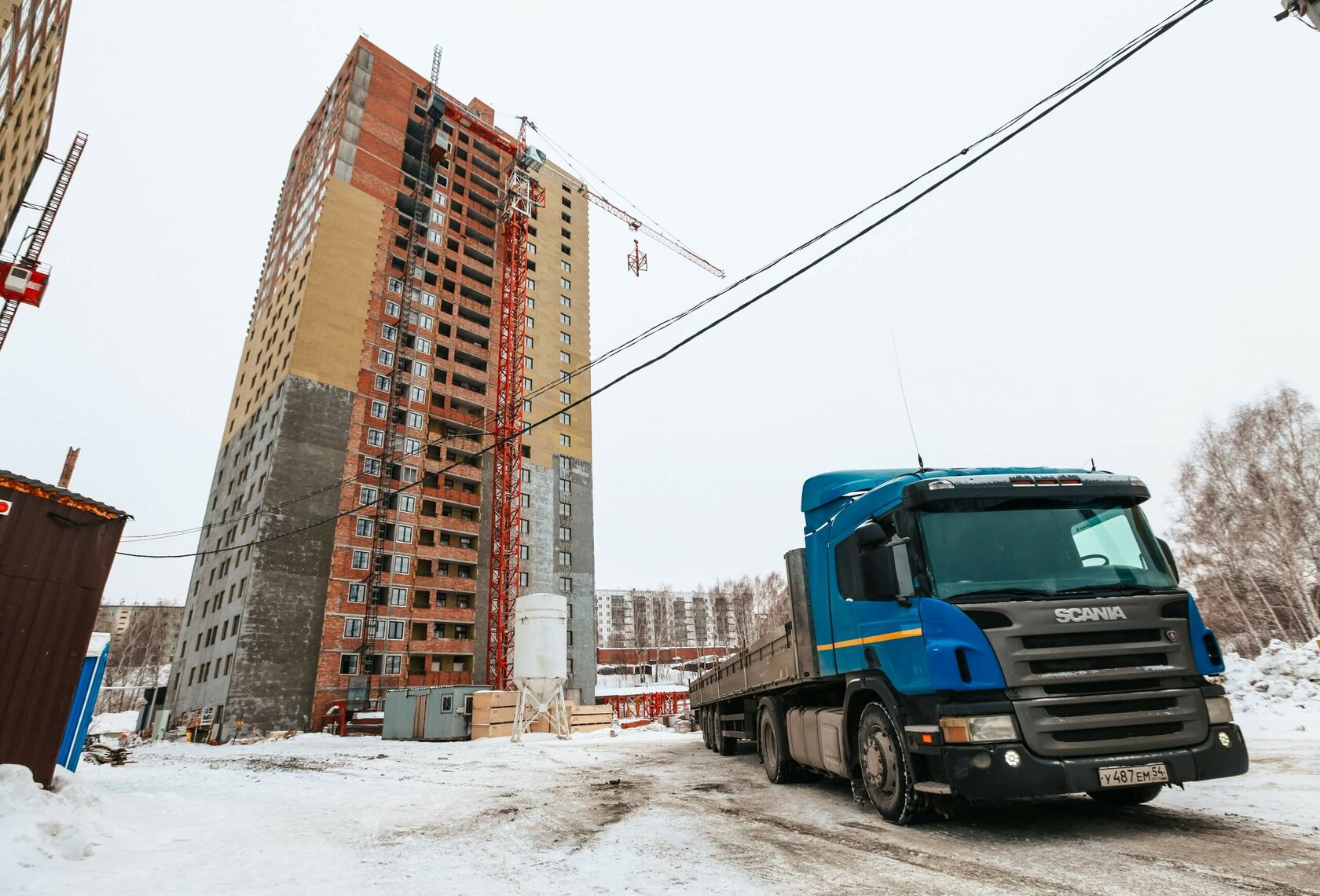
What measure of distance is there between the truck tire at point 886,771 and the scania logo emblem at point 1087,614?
1892mm

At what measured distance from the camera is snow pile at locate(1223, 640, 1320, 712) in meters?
15.3

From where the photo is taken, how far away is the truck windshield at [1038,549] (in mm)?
6086

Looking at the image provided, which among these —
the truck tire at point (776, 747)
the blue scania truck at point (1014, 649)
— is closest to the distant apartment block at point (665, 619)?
the truck tire at point (776, 747)

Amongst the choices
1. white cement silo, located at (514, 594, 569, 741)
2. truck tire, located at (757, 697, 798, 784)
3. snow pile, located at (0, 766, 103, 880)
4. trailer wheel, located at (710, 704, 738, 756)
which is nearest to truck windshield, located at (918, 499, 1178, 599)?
truck tire, located at (757, 697, 798, 784)

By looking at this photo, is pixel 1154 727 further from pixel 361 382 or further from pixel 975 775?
pixel 361 382

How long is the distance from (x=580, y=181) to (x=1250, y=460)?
→ 2802 inches

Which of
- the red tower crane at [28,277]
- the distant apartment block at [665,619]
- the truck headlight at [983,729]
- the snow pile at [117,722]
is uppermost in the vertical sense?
the red tower crane at [28,277]

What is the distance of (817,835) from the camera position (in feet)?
20.5

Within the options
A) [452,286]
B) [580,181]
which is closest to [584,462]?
[452,286]

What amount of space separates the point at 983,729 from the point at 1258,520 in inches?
1270

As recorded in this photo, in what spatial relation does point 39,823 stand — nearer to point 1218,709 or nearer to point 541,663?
point 1218,709

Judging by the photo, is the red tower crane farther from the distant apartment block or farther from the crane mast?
the distant apartment block

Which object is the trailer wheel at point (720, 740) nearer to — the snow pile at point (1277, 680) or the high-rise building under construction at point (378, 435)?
the snow pile at point (1277, 680)

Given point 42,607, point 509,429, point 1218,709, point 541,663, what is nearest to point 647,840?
point 1218,709
